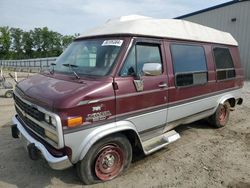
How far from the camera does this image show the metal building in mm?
14984

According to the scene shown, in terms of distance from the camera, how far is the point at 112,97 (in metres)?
3.32

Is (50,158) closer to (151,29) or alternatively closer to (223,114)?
(151,29)

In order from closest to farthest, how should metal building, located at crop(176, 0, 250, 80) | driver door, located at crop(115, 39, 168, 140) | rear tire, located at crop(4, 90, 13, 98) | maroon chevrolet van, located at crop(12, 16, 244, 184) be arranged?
maroon chevrolet van, located at crop(12, 16, 244, 184) → driver door, located at crop(115, 39, 168, 140) → rear tire, located at crop(4, 90, 13, 98) → metal building, located at crop(176, 0, 250, 80)

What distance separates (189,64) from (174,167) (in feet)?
6.57

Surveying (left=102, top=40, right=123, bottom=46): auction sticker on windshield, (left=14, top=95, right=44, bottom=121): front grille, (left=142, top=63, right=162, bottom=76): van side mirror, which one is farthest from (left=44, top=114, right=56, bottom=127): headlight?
(left=142, top=63, right=162, bottom=76): van side mirror

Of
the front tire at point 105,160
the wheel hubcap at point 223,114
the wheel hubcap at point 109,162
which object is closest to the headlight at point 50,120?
the front tire at point 105,160

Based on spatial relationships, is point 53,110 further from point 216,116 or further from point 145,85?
point 216,116

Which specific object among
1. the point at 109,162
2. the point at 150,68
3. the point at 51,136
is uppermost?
the point at 150,68

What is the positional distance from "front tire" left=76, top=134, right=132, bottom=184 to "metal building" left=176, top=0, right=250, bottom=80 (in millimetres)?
13848

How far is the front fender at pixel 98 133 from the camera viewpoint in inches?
124

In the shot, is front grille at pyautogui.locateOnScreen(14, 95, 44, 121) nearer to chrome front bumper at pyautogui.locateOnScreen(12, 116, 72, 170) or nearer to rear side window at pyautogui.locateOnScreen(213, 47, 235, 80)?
chrome front bumper at pyautogui.locateOnScreen(12, 116, 72, 170)

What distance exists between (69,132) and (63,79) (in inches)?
37.9

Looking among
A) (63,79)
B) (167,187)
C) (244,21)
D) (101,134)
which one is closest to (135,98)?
(101,134)

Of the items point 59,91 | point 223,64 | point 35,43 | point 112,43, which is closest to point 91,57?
point 112,43
